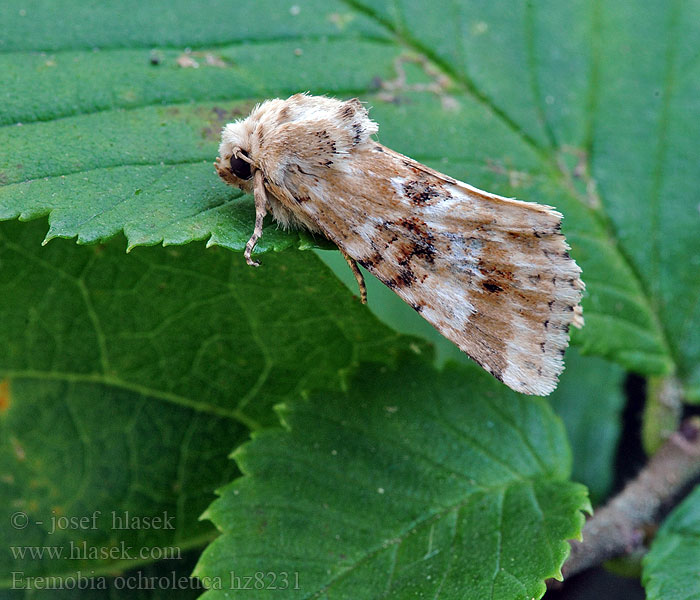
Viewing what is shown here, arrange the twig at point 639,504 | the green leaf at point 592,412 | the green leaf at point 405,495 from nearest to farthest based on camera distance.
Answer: the green leaf at point 405,495, the twig at point 639,504, the green leaf at point 592,412

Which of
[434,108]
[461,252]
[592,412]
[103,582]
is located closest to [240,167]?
[461,252]

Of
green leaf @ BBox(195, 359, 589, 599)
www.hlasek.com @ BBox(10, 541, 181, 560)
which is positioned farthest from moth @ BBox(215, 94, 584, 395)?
www.hlasek.com @ BBox(10, 541, 181, 560)

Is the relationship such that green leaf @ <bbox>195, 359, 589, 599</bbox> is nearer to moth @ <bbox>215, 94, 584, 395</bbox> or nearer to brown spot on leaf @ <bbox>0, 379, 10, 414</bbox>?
moth @ <bbox>215, 94, 584, 395</bbox>

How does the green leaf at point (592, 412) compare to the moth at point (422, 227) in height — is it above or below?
below

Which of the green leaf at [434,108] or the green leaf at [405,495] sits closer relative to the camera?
the green leaf at [405,495]

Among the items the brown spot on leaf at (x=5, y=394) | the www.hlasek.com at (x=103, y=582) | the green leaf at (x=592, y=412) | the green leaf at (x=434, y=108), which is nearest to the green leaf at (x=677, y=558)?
the green leaf at (x=434, y=108)

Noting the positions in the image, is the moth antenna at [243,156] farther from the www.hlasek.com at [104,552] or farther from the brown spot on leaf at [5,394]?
the www.hlasek.com at [104,552]

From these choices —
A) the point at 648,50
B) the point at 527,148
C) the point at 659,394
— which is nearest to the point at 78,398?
the point at 527,148

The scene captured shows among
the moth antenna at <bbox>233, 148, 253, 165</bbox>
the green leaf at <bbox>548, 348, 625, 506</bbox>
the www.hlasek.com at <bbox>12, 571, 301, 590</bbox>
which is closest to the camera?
the moth antenna at <bbox>233, 148, 253, 165</bbox>
